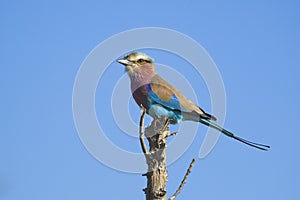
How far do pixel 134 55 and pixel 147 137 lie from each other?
7.74 feet

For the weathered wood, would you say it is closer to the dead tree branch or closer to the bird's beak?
the dead tree branch

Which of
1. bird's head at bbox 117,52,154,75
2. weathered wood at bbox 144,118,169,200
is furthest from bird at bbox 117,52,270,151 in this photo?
weathered wood at bbox 144,118,169,200

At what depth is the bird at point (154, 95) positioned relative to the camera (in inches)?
304

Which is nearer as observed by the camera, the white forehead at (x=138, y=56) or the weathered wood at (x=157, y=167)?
the weathered wood at (x=157, y=167)

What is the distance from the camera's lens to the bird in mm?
7723

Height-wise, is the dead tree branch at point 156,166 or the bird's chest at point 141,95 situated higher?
the bird's chest at point 141,95

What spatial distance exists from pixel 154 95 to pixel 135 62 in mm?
521

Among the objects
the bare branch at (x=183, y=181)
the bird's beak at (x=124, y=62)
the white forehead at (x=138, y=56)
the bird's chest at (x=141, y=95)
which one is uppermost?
the white forehead at (x=138, y=56)

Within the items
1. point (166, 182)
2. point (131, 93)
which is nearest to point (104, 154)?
point (166, 182)

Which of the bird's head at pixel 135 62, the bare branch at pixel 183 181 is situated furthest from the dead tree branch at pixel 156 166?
the bird's head at pixel 135 62

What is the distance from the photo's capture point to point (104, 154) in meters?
5.88

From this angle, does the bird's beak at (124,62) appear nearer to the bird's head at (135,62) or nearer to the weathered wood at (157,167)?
the bird's head at (135,62)

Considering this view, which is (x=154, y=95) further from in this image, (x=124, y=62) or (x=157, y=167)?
(x=157, y=167)

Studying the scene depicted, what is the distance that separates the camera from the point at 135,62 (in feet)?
25.7
